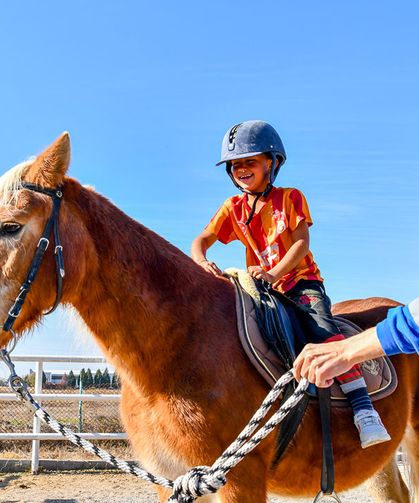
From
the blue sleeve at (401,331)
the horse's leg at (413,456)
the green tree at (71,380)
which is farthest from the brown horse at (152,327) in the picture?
the green tree at (71,380)

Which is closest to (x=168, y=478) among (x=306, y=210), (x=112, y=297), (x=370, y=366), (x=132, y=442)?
(x=132, y=442)

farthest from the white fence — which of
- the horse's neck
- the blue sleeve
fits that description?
the blue sleeve

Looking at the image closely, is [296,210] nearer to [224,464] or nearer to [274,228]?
[274,228]

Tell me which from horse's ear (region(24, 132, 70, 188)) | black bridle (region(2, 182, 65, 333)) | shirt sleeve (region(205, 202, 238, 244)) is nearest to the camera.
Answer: black bridle (region(2, 182, 65, 333))

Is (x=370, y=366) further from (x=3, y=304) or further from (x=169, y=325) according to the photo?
(x=3, y=304)

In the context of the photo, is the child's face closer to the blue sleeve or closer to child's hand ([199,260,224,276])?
child's hand ([199,260,224,276])

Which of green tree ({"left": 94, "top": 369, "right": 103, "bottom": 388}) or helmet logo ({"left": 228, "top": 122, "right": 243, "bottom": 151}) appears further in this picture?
green tree ({"left": 94, "top": 369, "right": 103, "bottom": 388})

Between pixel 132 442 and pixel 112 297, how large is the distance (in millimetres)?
855

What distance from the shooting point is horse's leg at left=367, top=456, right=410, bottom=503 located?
4625 mm

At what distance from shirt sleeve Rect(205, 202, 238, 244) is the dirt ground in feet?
12.6

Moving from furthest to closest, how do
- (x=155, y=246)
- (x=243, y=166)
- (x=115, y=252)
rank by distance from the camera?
(x=243, y=166) < (x=155, y=246) < (x=115, y=252)

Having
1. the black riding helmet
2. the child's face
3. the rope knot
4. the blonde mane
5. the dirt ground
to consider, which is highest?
the black riding helmet

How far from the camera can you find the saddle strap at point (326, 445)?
9.57 ft

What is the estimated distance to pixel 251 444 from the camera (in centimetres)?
233
